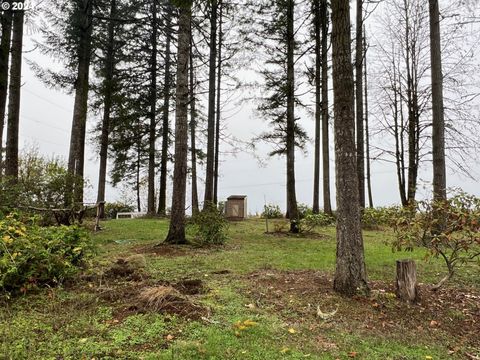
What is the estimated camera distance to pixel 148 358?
8.01ft

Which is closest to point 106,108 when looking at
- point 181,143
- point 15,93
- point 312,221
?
point 15,93

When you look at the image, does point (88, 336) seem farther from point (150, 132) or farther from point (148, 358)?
point (150, 132)

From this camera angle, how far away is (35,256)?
12.8 ft

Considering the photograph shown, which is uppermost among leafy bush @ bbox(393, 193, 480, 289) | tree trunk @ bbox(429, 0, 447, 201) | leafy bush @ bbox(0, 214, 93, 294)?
tree trunk @ bbox(429, 0, 447, 201)

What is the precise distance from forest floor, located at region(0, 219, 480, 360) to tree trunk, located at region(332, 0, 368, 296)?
0.92 feet

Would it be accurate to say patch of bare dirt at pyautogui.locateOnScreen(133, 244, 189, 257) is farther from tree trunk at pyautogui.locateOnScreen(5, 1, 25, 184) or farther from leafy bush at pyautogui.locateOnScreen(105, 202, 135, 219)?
leafy bush at pyautogui.locateOnScreen(105, 202, 135, 219)

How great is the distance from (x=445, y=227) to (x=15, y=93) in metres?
9.93

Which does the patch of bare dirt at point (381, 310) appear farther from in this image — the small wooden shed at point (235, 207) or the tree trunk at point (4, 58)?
the small wooden shed at point (235, 207)

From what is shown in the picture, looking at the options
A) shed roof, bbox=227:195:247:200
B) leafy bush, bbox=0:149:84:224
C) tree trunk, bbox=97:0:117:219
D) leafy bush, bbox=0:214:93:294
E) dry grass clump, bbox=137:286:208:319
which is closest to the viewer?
dry grass clump, bbox=137:286:208:319

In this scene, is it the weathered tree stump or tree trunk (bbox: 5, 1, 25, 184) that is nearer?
the weathered tree stump

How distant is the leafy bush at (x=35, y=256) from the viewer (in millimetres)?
3691

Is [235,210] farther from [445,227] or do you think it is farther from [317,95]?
[445,227]

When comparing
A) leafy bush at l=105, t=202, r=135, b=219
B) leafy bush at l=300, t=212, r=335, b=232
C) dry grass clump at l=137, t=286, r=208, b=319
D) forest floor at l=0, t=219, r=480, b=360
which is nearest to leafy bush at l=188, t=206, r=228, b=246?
forest floor at l=0, t=219, r=480, b=360

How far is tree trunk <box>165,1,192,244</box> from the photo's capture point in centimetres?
766
